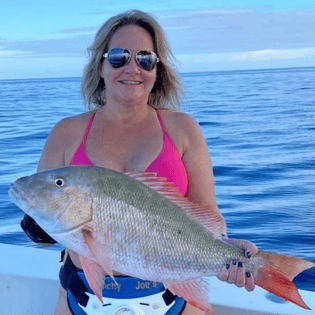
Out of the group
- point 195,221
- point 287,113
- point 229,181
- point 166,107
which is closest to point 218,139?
point 229,181

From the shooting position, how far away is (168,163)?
251 cm

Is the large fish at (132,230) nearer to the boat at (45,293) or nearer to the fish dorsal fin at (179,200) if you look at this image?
the fish dorsal fin at (179,200)

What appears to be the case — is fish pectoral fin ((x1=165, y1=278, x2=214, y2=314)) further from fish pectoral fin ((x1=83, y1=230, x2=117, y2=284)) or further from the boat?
the boat

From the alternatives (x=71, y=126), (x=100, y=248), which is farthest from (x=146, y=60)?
(x=100, y=248)

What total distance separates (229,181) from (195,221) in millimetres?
5892

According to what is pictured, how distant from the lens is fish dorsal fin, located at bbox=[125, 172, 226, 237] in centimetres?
205

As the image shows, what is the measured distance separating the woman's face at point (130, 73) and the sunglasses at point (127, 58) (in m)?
0.02

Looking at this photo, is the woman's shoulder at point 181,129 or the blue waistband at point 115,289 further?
the woman's shoulder at point 181,129

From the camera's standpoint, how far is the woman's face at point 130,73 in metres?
2.56

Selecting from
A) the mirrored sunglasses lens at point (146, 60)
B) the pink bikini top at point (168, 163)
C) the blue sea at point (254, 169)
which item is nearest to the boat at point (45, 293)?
the pink bikini top at point (168, 163)

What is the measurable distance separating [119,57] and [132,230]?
1.01 meters

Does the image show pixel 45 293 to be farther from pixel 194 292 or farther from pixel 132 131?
pixel 194 292

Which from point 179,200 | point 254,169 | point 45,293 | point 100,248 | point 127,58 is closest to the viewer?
point 100,248

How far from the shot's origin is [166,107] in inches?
118
